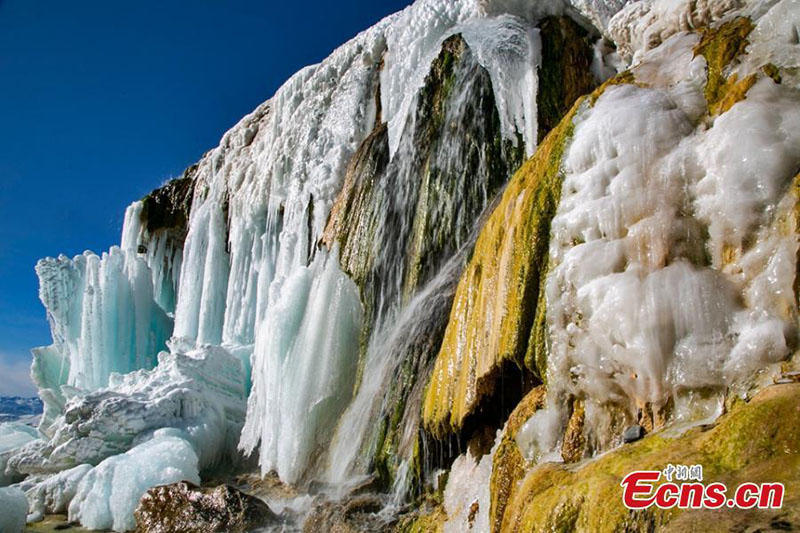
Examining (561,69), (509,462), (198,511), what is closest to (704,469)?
(509,462)

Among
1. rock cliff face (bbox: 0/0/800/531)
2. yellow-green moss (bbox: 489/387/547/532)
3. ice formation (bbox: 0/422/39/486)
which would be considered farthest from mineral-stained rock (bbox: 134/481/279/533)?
ice formation (bbox: 0/422/39/486)

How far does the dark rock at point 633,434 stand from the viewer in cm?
290

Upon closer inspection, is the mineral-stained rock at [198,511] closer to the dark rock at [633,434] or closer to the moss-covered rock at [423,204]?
the moss-covered rock at [423,204]

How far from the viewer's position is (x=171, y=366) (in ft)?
35.4

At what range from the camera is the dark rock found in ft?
9.53

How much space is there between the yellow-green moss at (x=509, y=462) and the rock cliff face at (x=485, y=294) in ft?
0.06

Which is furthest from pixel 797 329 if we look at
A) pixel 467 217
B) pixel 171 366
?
pixel 171 366

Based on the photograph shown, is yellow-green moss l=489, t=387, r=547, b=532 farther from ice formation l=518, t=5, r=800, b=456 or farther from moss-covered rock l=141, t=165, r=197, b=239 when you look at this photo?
moss-covered rock l=141, t=165, r=197, b=239

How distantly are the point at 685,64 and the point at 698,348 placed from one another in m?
2.11

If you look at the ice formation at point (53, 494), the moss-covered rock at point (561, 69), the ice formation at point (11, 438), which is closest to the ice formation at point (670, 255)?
the moss-covered rock at point (561, 69)

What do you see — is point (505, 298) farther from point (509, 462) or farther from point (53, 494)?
point (53, 494)

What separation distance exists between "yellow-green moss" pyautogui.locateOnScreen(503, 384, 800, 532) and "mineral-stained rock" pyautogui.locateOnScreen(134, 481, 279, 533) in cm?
391

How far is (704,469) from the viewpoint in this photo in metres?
2.20

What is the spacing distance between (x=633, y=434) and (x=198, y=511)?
4755mm
